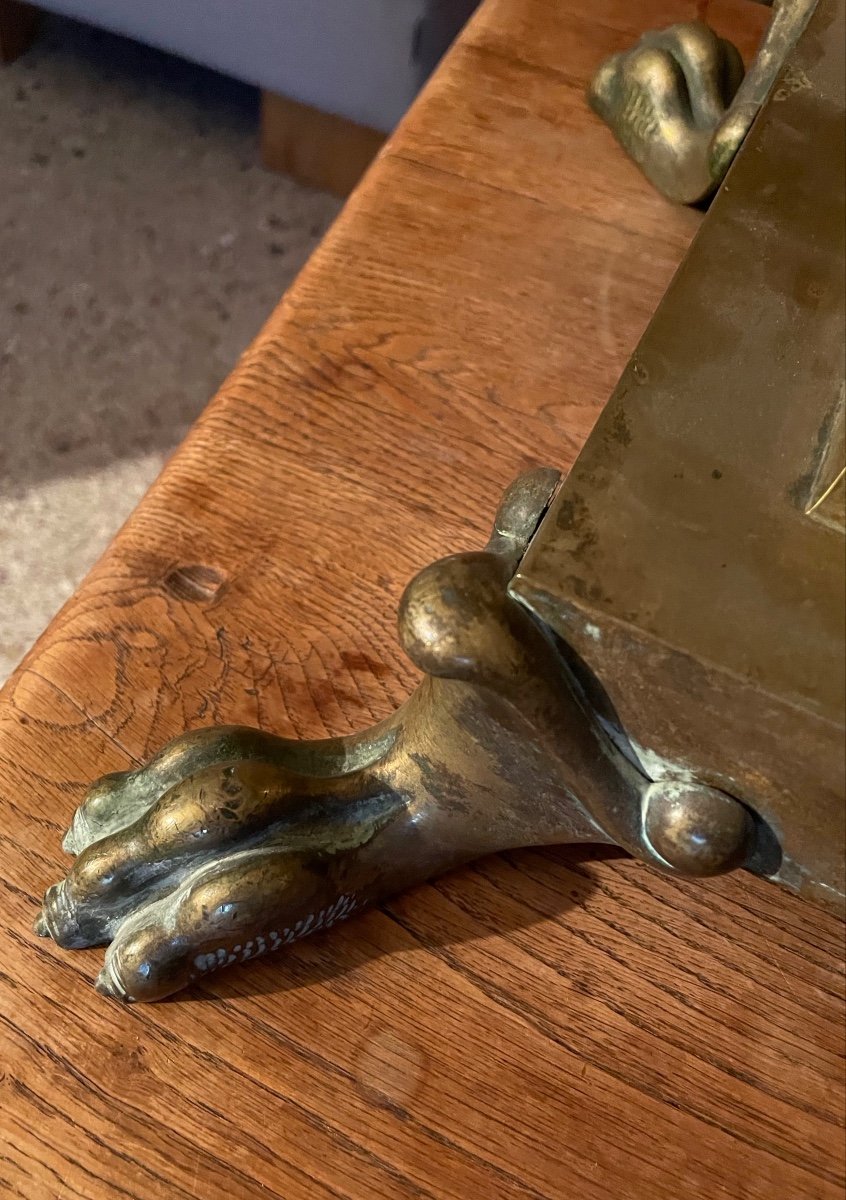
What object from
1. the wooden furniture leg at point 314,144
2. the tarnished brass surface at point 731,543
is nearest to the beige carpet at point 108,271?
the wooden furniture leg at point 314,144

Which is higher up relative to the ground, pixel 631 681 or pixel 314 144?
pixel 631 681

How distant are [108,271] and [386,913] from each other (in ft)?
2.83

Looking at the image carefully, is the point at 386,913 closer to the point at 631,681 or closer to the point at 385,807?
the point at 385,807

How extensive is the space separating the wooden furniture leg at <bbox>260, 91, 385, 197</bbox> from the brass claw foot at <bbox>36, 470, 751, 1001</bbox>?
2.77 ft

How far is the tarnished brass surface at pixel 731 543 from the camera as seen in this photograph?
35 centimetres

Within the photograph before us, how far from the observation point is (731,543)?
0.36 m

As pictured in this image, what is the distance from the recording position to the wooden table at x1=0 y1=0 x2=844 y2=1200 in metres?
0.44

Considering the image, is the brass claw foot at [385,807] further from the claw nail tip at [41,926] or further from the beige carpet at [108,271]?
the beige carpet at [108,271]

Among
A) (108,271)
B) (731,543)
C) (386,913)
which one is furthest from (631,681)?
(108,271)

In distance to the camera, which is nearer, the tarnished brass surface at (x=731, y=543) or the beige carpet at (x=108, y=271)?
the tarnished brass surface at (x=731, y=543)

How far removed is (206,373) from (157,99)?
0.38 metres

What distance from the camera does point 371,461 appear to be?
1.98 feet

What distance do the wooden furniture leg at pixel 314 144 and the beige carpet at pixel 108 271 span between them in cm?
2

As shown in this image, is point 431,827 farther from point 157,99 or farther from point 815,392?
point 157,99
